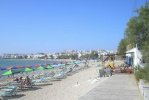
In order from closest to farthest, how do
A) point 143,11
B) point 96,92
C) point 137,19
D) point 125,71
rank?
point 96,92 → point 125,71 → point 143,11 → point 137,19

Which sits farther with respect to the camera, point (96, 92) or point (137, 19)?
point (137, 19)

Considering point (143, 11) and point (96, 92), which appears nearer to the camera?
point (96, 92)

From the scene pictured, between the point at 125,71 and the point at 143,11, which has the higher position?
the point at 143,11

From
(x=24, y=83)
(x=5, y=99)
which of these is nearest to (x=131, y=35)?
(x=24, y=83)

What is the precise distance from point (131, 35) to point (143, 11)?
210 inches

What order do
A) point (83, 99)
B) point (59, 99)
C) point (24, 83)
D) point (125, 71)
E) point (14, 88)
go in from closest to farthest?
point (83, 99)
point (59, 99)
point (14, 88)
point (24, 83)
point (125, 71)

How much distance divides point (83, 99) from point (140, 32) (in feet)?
87.2

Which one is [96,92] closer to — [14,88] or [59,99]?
[59,99]

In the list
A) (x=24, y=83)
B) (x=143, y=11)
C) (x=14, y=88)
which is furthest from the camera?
(x=143, y=11)

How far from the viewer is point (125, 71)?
2770 centimetres

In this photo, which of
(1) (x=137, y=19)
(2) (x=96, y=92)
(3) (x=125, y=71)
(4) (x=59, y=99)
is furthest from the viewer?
(1) (x=137, y=19)

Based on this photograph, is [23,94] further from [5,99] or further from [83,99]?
[83,99]

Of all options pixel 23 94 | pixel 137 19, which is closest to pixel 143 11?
pixel 137 19

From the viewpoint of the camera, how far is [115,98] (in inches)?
489
